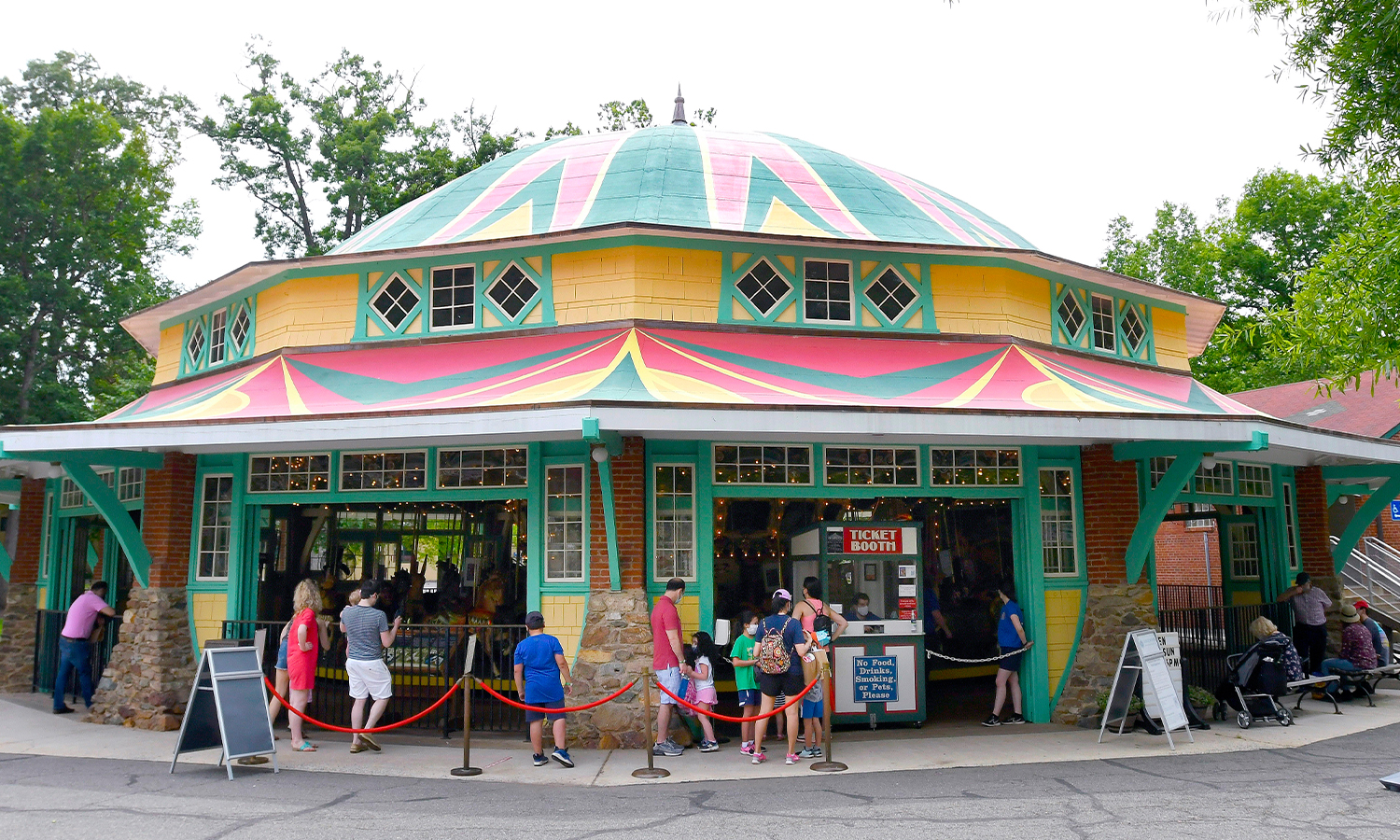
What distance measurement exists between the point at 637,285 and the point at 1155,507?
21.9ft

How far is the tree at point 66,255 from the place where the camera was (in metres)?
28.1

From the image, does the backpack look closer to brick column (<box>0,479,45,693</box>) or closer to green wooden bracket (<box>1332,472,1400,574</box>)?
green wooden bracket (<box>1332,472,1400,574</box>)

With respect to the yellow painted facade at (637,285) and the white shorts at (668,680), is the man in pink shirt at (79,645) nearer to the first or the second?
the yellow painted facade at (637,285)

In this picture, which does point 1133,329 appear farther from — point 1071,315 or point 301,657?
point 301,657

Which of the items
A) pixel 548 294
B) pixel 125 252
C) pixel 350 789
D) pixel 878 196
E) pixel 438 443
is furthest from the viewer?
pixel 125 252

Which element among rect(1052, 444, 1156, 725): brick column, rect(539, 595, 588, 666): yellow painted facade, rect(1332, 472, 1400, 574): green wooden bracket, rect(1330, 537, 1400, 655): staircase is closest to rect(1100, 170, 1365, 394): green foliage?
Answer: rect(1330, 537, 1400, 655): staircase

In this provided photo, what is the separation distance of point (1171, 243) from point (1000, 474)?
34729mm

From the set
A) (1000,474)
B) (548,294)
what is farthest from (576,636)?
(1000,474)

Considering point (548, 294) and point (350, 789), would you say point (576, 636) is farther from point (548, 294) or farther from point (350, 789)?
point (548, 294)

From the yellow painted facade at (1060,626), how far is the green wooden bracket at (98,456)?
11176 mm

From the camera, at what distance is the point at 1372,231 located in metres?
11.9

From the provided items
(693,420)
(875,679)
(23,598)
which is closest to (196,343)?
(23,598)

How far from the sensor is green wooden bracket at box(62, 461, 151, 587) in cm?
1173

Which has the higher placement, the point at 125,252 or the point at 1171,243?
the point at 1171,243
